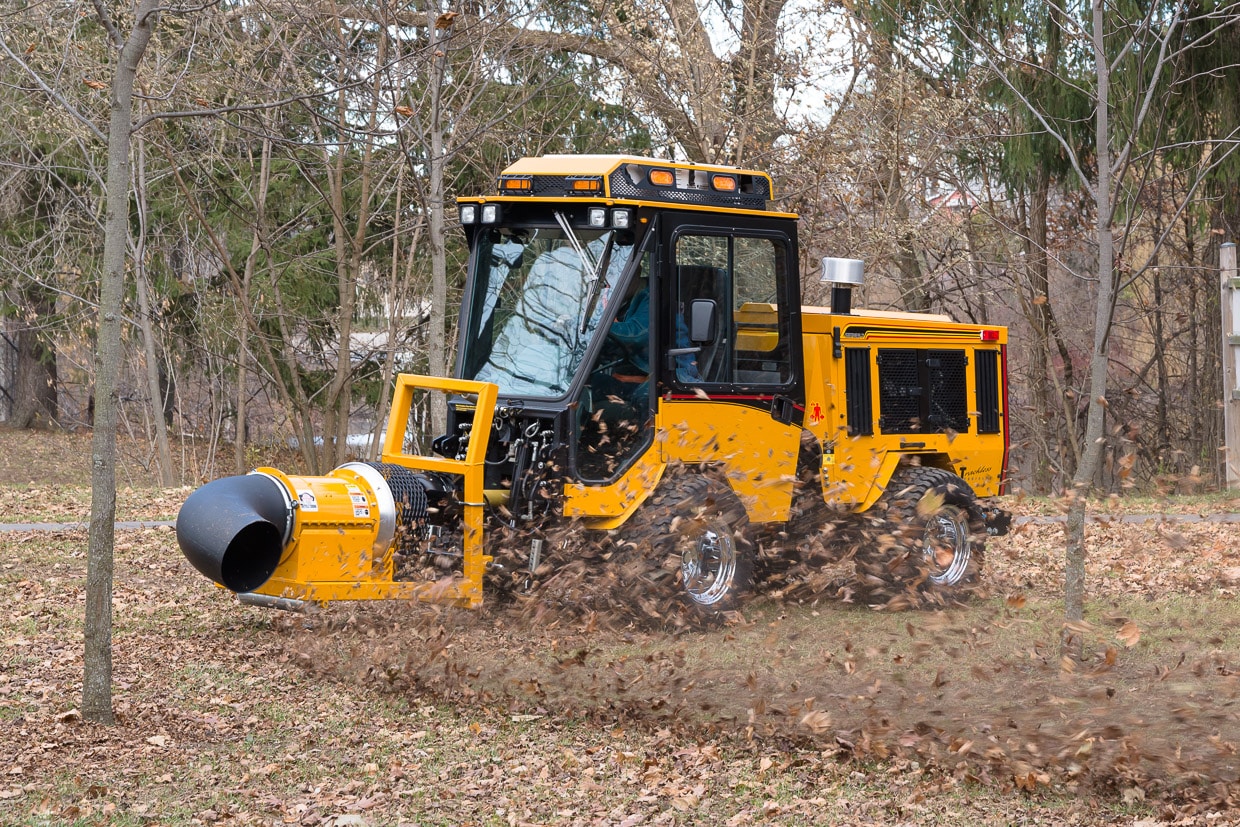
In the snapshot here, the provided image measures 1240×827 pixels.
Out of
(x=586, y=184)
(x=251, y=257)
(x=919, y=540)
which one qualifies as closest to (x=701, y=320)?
(x=586, y=184)

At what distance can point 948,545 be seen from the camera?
33.5 ft

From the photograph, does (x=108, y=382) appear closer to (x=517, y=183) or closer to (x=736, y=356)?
(x=517, y=183)

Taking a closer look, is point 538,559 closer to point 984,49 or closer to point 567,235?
point 567,235

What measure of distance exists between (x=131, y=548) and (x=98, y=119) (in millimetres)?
8913

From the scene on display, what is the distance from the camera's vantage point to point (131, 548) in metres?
12.0

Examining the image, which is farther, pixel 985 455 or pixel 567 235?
pixel 985 455

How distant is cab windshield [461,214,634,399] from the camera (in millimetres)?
8477

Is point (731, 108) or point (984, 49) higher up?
point (731, 108)

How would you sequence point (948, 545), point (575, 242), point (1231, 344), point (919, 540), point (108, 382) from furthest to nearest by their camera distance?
point (1231, 344) → point (948, 545) → point (919, 540) → point (575, 242) → point (108, 382)

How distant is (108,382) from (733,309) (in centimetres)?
414

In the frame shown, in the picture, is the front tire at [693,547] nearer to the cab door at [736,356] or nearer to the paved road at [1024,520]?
the cab door at [736,356]

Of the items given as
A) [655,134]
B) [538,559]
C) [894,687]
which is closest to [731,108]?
[655,134]

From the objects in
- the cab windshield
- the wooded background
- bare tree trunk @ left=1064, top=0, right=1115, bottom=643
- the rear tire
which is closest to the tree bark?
the wooded background

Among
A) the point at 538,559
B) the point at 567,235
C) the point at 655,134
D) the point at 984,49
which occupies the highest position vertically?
the point at 655,134
